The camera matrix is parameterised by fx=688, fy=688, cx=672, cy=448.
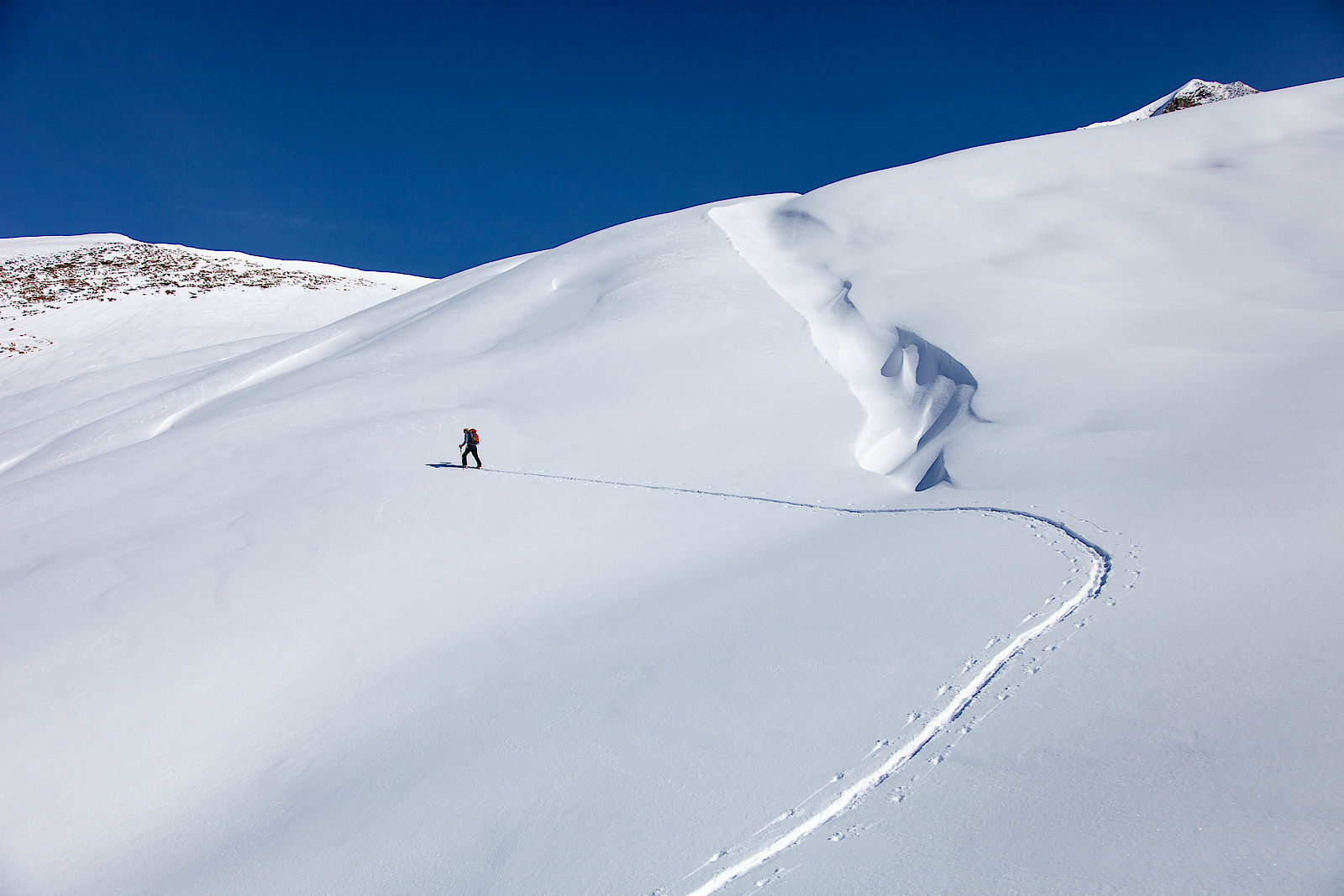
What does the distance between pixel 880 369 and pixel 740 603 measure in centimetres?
847

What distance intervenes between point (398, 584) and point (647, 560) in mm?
3048

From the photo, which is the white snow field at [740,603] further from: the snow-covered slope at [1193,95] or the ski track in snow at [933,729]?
the snow-covered slope at [1193,95]

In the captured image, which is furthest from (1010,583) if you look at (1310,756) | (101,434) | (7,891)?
(101,434)

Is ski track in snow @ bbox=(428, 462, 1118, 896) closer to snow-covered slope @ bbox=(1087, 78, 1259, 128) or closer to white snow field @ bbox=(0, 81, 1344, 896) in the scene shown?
white snow field @ bbox=(0, 81, 1344, 896)

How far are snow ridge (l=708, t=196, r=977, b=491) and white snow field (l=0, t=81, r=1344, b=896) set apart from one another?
0.11 m

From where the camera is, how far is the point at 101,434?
1611 cm

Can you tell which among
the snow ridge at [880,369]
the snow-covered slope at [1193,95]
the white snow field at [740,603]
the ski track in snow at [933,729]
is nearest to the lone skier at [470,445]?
the white snow field at [740,603]

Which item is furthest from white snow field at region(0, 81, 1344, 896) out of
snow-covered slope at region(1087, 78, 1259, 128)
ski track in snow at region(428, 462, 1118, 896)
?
snow-covered slope at region(1087, 78, 1259, 128)

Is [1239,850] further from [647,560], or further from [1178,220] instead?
[1178,220]

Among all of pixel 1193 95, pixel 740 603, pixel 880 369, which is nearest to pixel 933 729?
A: pixel 740 603

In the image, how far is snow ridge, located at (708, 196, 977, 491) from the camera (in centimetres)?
1112

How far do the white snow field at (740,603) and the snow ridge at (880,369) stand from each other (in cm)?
11

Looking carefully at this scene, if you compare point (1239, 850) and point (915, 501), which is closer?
point (1239, 850)

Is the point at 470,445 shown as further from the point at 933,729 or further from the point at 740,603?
the point at 933,729
